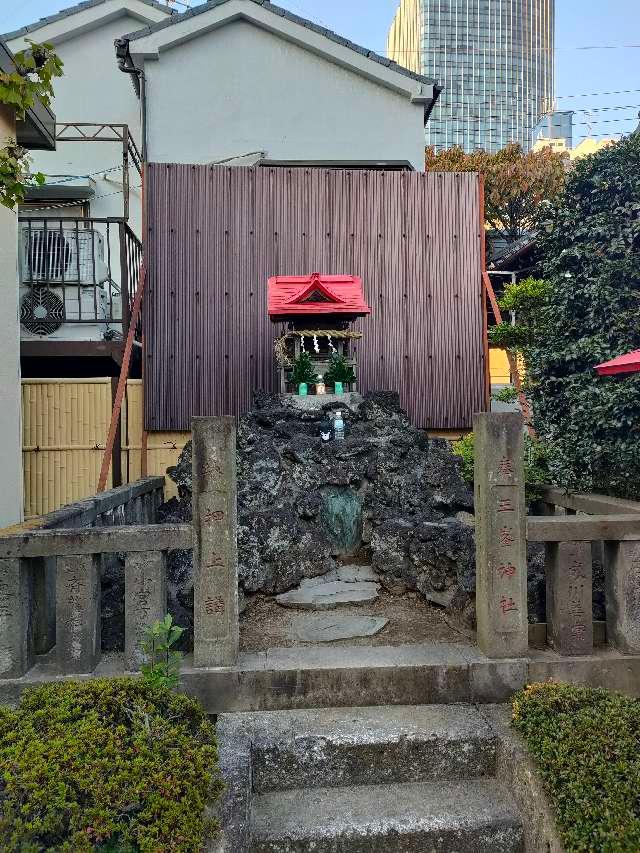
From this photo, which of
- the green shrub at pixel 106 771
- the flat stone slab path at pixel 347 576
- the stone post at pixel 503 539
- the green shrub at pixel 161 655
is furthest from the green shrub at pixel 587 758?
the flat stone slab path at pixel 347 576

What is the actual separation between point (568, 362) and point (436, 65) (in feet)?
246

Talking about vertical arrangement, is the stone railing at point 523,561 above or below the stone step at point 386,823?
above

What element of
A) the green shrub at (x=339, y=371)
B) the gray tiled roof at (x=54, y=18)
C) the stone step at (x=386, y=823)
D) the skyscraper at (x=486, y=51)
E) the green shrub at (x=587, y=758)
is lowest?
the stone step at (x=386, y=823)

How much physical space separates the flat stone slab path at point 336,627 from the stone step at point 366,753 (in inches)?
45.7

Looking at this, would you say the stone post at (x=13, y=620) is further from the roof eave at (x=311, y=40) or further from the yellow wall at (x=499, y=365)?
the yellow wall at (x=499, y=365)

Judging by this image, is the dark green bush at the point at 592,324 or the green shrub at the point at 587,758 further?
the dark green bush at the point at 592,324

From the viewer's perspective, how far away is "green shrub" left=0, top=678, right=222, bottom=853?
124 inches

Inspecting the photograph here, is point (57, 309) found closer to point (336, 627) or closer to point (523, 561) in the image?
point (336, 627)

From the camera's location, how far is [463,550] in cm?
614

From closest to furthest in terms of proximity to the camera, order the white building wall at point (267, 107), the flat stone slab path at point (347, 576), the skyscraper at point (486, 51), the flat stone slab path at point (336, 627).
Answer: the flat stone slab path at point (336, 627) → the flat stone slab path at point (347, 576) → the white building wall at point (267, 107) → the skyscraper at point (486, 51)

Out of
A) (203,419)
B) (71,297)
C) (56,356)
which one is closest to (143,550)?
(203,419)

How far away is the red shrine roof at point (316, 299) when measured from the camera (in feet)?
27.4

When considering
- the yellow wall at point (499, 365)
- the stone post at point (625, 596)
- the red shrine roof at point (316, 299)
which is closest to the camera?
the stone post at point (625, 596)

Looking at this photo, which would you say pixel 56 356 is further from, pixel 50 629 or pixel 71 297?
pixel 50 629
